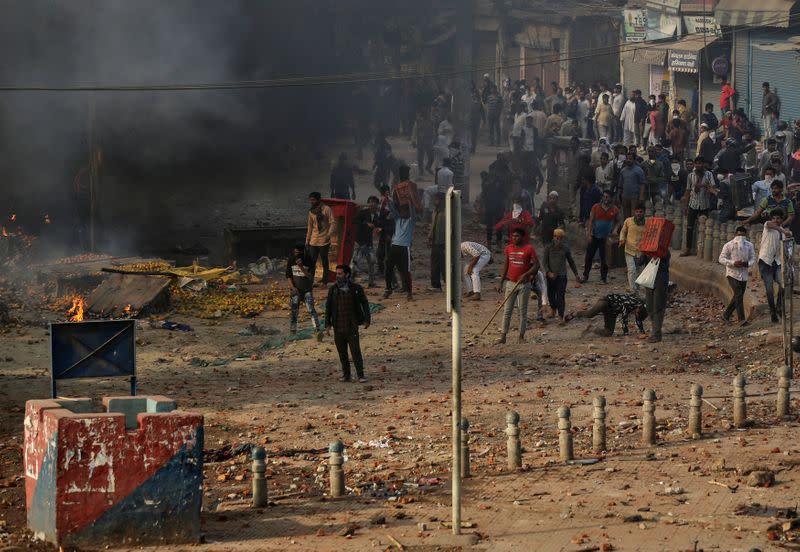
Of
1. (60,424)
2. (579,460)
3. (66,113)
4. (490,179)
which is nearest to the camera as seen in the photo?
(60,424)

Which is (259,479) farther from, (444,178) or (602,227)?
(444,178)

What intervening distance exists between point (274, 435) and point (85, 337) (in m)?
2.09

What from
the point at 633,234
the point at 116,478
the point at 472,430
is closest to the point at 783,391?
the point at 472,430

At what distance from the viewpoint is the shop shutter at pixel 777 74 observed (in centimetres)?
3105

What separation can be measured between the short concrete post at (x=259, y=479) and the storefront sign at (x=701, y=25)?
84.1 feet

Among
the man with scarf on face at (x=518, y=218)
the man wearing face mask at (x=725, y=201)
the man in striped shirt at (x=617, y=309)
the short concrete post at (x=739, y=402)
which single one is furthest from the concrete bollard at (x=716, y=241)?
the short concrete post at (x=739, y=402)

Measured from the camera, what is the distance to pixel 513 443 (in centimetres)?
1105

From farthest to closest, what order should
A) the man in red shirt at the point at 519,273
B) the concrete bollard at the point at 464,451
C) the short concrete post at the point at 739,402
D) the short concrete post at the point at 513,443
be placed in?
1. the man in red shirt at the point at 519,273
2. the short concrete post at the point at 739,402
3. the short concrete post at the point at 513,443
4. the concrete bollard at the point at 464,451

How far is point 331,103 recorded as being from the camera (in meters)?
33.1

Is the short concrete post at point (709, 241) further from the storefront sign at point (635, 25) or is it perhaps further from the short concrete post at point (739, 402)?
the storefront sign at point (635, 25)

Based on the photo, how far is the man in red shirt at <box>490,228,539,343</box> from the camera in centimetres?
1652

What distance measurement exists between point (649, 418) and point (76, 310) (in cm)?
958

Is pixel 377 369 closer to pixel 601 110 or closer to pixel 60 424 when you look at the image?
pixel 60 424

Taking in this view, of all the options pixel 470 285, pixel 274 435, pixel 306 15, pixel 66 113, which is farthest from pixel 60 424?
pixel 306 15
